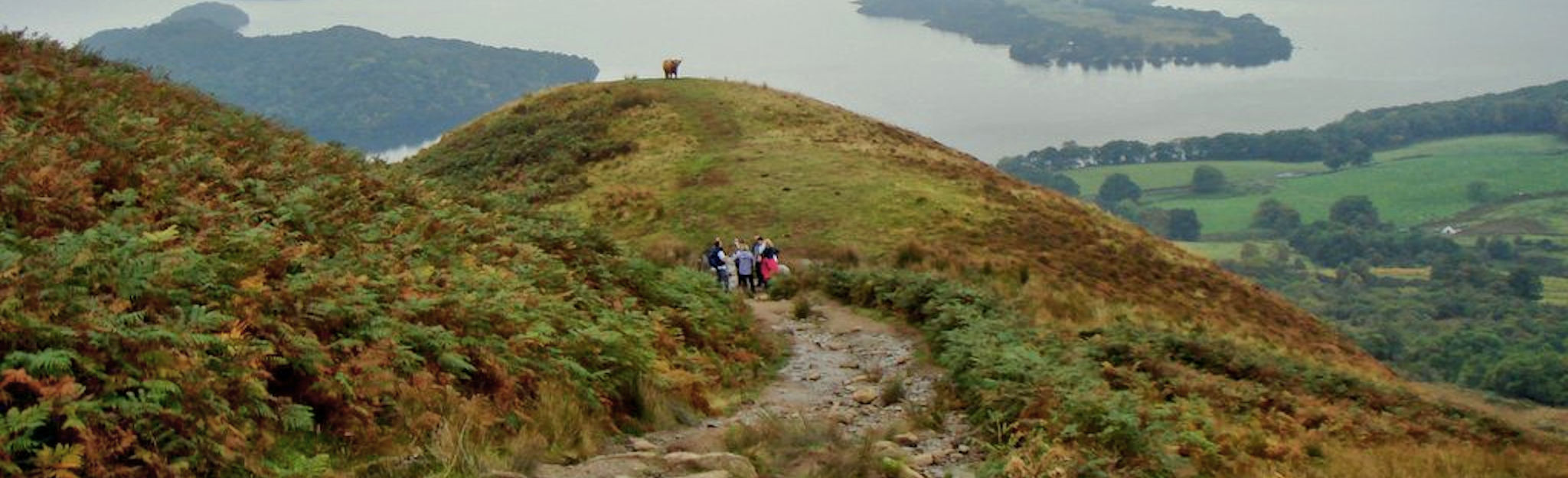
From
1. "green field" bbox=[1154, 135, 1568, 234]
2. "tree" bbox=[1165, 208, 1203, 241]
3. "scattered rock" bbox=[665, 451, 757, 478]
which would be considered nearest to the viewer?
"scattered rock" bbox=[665, 451, 757, 478]

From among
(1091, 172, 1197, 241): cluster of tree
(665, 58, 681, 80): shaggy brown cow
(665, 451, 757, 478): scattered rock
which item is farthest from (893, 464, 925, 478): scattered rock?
(1091, 172, 1197, 241): cluster of tree

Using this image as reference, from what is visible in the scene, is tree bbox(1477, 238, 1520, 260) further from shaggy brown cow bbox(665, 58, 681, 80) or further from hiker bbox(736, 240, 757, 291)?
hiker bbox(736, 240, 757, 291)

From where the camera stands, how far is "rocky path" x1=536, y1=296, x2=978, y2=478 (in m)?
8.73

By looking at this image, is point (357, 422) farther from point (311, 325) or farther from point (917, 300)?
point (917, 300)

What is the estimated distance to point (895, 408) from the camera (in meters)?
13.6

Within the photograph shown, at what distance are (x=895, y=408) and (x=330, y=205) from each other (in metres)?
8.17

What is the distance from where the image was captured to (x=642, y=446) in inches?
384

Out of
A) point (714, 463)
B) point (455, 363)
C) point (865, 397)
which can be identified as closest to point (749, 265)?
point (865, 397)

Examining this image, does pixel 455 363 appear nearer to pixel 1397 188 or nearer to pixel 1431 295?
pixel 1431 295

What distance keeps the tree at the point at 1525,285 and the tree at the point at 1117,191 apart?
65326 mm

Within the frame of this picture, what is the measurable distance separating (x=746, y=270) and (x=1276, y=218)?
498 ft

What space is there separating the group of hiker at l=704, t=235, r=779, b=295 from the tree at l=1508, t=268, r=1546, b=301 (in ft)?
374

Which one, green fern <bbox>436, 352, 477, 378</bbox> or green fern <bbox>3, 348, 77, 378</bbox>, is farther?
green fern <bbox>436, 352, 477, 378</bbox>

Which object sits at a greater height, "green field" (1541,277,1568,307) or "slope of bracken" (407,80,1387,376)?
"slope of bracken" (407,80,1387,376)
